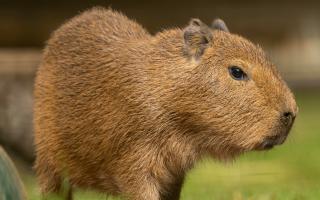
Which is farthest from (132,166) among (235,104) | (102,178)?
(235,104)

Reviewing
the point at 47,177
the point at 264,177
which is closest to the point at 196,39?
the point at 47,177

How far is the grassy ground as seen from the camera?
663 centimetres

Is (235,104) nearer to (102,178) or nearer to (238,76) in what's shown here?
(238,76)

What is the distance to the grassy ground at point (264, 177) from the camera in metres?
6.63

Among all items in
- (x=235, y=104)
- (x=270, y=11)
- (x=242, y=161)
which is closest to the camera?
(x=235, y=104)

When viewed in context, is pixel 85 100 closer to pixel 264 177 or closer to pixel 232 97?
pixel 232 97

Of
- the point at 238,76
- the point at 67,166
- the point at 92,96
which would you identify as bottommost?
the point at 67,166

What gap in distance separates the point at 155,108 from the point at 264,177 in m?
3.57

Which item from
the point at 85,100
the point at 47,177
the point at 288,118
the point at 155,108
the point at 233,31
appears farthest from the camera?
the point at 233,31

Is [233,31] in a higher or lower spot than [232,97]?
lower

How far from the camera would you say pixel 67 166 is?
603cm

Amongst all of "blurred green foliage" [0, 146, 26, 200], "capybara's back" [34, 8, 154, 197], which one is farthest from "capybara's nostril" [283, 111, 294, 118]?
"blurred green foliage" [0, 146, 26, 200]

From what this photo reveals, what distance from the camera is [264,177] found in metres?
8.94

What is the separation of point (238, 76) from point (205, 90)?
0.64 feet
